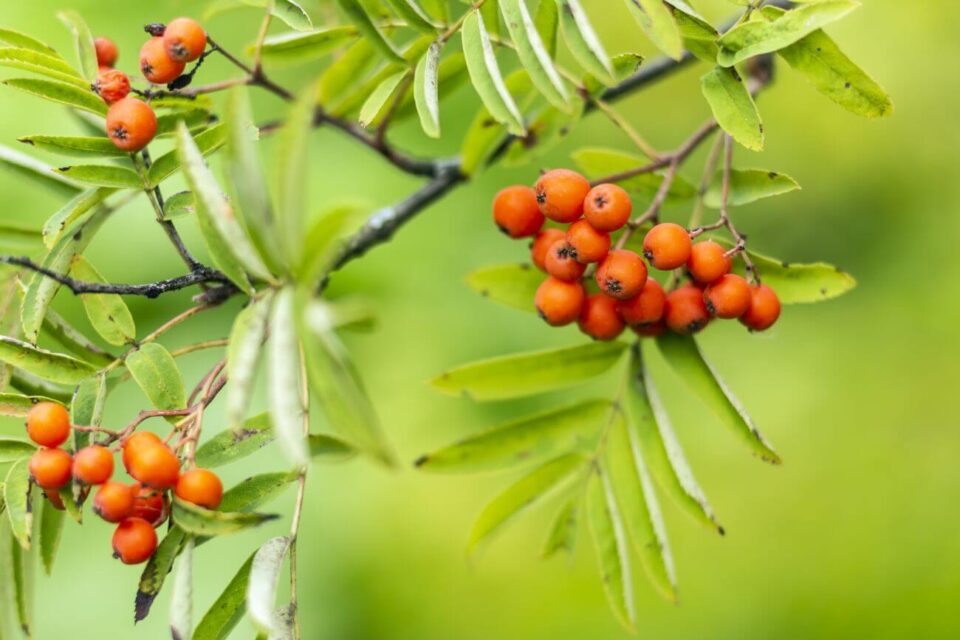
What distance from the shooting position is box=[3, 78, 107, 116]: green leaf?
83cm

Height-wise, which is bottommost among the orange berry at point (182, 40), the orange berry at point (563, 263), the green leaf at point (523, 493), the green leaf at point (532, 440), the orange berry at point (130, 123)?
the green leaf at point (523, 493)

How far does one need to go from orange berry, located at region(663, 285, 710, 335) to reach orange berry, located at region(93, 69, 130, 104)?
21.2 inches

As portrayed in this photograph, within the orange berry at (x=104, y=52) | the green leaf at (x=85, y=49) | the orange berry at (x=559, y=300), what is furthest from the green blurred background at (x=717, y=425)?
the orange berry at (x=559, y=300)

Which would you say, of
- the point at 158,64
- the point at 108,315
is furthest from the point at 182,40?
the point at 108,315

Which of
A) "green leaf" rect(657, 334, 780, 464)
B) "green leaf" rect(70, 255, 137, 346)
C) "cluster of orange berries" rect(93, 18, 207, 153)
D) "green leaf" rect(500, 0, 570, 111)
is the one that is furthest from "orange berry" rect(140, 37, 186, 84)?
"green leaf" rect(657, 334, 780, 464)

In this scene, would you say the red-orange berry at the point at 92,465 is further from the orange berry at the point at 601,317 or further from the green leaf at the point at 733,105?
the green leaf at the point at 733,105

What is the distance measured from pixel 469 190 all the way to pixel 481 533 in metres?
1.51

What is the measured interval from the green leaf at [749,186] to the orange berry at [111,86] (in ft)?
1.93

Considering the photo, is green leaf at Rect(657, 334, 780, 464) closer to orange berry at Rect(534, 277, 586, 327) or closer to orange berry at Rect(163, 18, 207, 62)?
orange berry at Rect(534, 277, 586, 327)

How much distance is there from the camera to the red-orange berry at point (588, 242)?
2.81 ft

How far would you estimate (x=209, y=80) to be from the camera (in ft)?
7.99

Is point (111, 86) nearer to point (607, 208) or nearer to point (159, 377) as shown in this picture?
point (159, 377)

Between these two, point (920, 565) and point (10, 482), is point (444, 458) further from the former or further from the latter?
point (920, 565)

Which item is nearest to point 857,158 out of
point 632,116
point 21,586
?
point 632,116
